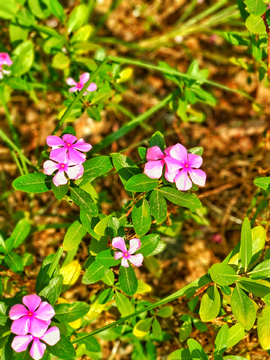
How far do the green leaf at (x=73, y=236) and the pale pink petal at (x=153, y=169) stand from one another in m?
0.35

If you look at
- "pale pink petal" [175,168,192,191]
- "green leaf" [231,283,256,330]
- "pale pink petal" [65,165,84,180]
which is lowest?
"green leaf" [231,283,256,330]

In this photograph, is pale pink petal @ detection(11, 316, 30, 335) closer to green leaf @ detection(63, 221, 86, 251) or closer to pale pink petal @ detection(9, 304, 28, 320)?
pale pink petal @ detection(9, 304, 28, 320)

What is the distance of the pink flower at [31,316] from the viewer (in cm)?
98

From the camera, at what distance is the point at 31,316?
1.01 m

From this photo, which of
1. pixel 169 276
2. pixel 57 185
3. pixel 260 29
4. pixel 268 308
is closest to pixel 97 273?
pixel 57 185

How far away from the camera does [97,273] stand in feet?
3.64

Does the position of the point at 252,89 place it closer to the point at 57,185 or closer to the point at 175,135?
the point at 175,135

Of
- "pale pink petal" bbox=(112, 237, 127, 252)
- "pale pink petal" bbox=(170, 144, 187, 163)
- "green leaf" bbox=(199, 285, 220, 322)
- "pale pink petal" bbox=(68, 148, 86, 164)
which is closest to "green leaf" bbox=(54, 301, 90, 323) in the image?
"pale pink petal" bbox=(112, 237, 127, 252)

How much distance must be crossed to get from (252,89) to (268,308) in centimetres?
187

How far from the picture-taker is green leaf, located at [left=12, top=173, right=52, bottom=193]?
1.09 metres

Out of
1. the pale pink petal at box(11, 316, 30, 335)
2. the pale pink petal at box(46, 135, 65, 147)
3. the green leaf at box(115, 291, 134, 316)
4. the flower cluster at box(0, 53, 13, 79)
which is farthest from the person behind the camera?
the flower cluster at box(0, 53, 13, 79)

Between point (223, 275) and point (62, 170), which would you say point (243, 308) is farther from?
point (62, 170)

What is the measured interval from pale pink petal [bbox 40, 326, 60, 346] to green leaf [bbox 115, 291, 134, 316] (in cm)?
29

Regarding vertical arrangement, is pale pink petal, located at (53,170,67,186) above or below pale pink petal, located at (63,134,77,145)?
below
